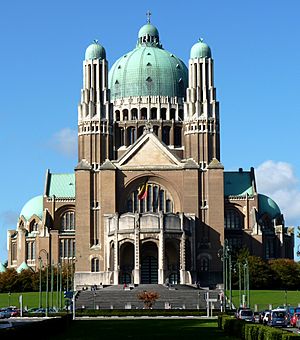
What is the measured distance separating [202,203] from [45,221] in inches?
952

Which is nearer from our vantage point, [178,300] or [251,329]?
[251,329]

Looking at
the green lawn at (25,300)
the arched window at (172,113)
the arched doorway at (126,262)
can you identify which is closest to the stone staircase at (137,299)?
the green lawn at (25,300)

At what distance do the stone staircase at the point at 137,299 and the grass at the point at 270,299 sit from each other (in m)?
3.90

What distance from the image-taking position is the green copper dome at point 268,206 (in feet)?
521

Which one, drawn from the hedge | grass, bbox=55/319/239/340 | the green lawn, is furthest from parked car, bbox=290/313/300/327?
the green lawn

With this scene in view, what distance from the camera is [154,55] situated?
157 metres

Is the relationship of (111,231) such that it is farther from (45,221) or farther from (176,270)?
(45,221)

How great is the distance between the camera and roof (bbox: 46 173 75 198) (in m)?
156

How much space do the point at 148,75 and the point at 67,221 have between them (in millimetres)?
23653

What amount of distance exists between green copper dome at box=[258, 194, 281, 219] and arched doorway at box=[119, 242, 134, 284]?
2883 centimetres

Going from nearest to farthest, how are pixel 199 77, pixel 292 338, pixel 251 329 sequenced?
pixel 292 338, pixel 251 329, pixel 199 77

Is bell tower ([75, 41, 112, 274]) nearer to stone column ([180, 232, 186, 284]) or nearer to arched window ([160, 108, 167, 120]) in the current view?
arched window ([160, 108, 167, 120])

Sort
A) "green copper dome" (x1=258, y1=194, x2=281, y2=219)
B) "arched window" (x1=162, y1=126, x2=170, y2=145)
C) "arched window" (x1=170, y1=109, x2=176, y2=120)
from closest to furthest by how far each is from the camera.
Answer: "arched window" (x1=162, y1=126, x2=170, y2=145) < "arched window" (x1=170, y1=109, x2=176, y2=120) < "green copper dome" (x1=258, y1=194, x2=281, y2=219)

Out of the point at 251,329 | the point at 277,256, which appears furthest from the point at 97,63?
the point at 251,329
